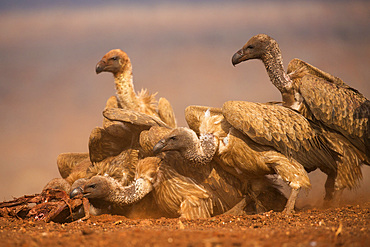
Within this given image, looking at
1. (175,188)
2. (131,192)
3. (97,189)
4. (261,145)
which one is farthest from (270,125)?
(97,189)

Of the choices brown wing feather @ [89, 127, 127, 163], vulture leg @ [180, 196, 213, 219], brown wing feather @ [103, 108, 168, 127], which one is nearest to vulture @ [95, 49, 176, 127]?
brown wing feather @ [89, 127, 127, 163]

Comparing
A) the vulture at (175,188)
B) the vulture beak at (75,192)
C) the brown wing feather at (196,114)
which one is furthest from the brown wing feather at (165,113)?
the vulture beak at (75,192)

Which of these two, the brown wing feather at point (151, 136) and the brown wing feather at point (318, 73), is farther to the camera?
the brown wing feather at point (318, 73)

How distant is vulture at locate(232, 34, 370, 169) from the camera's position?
14.8 feet

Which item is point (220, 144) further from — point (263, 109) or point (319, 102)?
point (319, 102)

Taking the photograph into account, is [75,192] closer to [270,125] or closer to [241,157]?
Answer: [241,157]

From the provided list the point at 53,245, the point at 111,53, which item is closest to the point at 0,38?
the point at 111,53

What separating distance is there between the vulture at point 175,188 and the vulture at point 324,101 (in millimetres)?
977

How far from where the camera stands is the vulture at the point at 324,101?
450 centimetres

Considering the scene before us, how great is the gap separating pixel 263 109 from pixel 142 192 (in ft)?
5.31

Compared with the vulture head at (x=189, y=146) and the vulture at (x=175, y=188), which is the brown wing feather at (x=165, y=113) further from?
the vulture head at (x=189, y=146)

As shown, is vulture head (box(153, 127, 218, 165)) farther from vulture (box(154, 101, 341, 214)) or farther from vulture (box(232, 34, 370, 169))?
vulture (box(232, 34, 370, 169))

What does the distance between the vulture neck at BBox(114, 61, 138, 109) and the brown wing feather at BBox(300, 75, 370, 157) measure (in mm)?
2389

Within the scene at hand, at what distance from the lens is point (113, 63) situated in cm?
587
